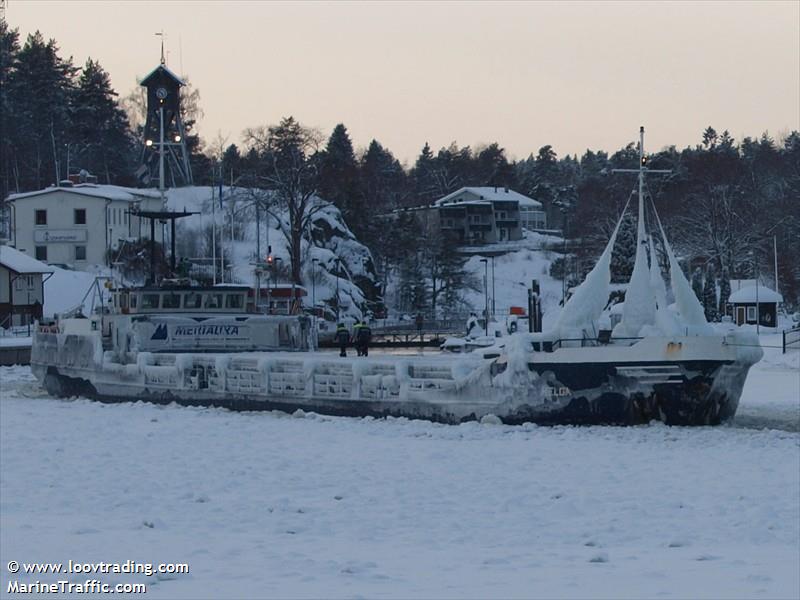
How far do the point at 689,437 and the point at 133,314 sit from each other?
1908 centimetres

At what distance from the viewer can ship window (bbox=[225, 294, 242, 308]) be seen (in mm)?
39688

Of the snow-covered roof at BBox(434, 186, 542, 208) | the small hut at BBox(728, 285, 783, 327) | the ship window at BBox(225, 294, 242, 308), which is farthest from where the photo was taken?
the snow-covered roof at BBox(434, 186, 542, 208)

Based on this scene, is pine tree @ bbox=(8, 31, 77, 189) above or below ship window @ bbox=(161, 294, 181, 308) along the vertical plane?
above

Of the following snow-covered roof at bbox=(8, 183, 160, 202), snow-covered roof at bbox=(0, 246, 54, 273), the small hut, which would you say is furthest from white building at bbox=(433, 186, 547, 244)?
snow-covered roof at bbox=(0, 246, 54, 273)

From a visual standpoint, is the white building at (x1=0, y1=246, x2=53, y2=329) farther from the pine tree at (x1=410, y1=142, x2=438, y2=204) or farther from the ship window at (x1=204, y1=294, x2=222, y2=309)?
the pine tree at (x1=410, y1=142, x2=438, y2=204)

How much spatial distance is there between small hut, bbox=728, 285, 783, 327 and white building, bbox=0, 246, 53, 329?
3843cm

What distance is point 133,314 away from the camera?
3938cm

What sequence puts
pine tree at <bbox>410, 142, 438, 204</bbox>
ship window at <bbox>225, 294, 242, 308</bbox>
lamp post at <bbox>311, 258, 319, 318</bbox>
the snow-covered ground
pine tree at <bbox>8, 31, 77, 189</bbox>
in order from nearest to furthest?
the snow-covered ground < ship window at <bbox>225, 294, 242, 308</bbox> < lamp post at <bbox>311, 258, 319, 318</bbox> < pine tree at <bbox>8, 31, 77, 189</bbox> < pine tree at <bbox>410, 142, 438, 204</bbox>

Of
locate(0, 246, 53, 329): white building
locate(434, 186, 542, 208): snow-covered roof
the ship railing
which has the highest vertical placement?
locate(434, 186, 542, 208): snow-covered roof

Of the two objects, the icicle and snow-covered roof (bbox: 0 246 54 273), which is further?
snow-covered roof (bbox: 0 246 54 273)

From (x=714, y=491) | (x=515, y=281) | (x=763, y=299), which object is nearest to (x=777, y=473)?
(x=714, y=491)

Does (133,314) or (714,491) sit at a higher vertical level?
(133,314)

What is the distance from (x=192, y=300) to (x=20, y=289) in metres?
39.0

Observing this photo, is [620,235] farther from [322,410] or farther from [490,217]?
[490,217]
